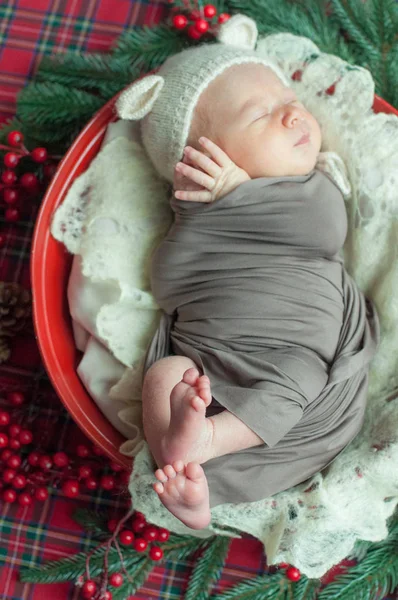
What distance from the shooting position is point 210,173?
39.6 inches

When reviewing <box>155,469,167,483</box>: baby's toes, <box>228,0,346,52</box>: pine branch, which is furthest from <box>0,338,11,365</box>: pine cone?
<box>228,0,346,52</box>: pine branch

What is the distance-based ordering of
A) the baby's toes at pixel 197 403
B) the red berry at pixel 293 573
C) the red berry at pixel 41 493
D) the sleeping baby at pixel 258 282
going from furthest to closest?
the red berry at pixel 41 493, the red berry at pixel 293 573, the sleeping baby at pixel 258 282, the baby's toes at pixel 197 403

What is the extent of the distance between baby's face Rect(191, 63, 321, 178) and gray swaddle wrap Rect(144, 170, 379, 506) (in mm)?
36

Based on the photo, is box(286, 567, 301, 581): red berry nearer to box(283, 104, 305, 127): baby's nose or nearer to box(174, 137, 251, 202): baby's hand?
box(174, 137, 251, 202): baby's hand

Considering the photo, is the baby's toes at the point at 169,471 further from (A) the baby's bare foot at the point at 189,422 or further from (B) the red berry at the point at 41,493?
(B) the red berry at the point at 41,493

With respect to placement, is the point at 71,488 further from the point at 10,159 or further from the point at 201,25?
the point at 201,25

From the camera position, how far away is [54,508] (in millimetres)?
1244

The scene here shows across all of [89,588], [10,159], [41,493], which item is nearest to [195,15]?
[10,159]

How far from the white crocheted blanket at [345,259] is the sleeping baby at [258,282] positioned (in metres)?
0.05

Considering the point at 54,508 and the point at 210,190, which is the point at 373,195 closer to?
the point at 210,190

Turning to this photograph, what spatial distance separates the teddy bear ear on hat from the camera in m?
1.09

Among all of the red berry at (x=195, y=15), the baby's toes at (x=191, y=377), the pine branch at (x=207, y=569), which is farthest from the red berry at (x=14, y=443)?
the red berry at (x=195, y=15)

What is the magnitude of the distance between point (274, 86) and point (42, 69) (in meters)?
0.52

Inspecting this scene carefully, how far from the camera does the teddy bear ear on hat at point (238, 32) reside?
42.9 inches
